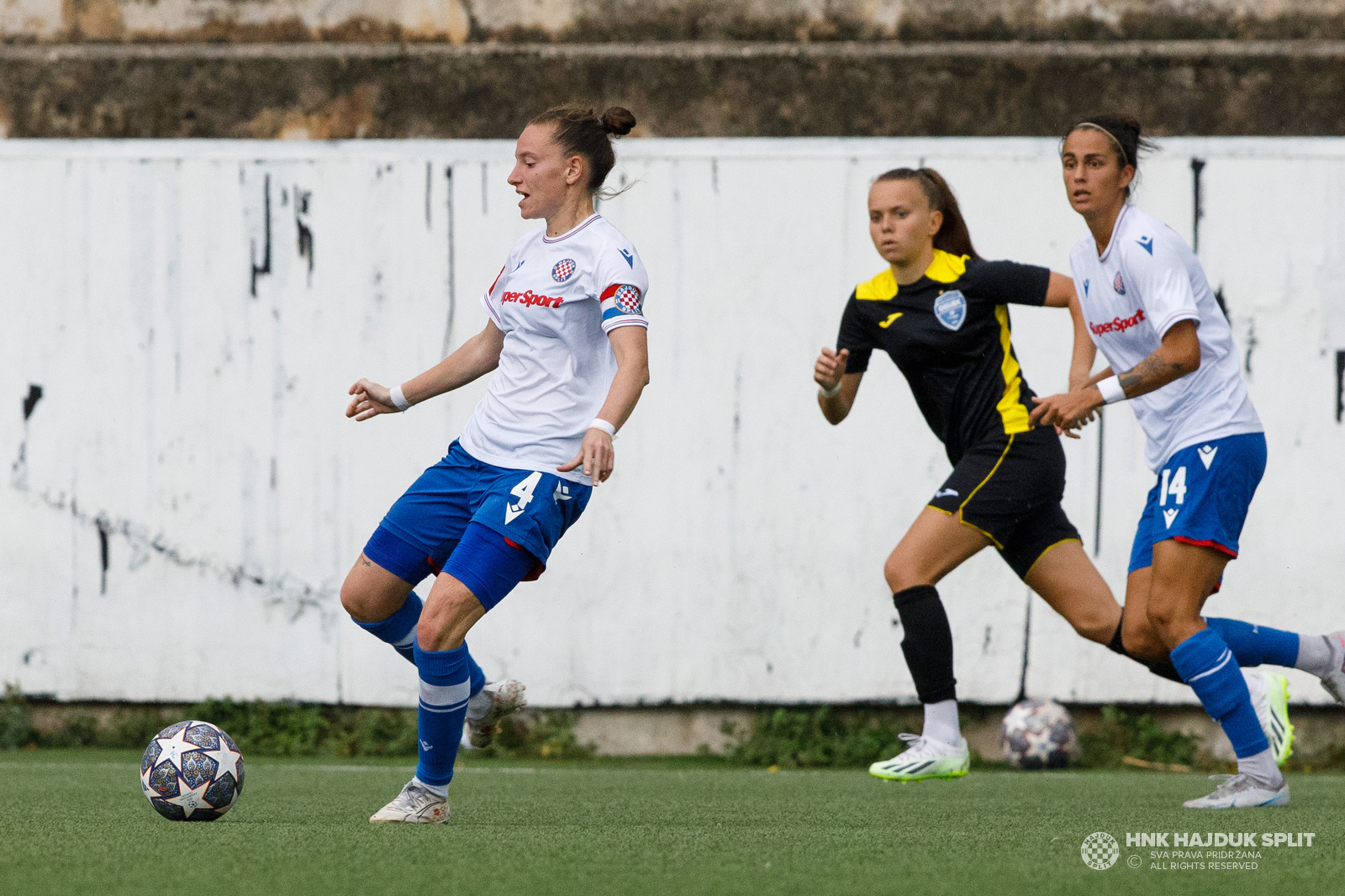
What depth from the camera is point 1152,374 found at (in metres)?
4.39

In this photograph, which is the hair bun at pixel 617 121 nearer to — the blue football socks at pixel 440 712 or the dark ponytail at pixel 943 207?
the dark ponytail at pixel 943 207

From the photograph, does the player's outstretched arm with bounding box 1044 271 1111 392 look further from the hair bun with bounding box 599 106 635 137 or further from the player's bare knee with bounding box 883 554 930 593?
the hair bun with bounding box 599 106 635 137

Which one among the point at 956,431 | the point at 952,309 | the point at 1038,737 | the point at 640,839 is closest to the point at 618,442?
the point at 1038,737

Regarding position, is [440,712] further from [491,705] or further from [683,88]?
[683,88]

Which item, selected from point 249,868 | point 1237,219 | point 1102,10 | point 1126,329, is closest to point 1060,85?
point 1102,10

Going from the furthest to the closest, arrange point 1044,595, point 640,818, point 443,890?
point 1044,595 → point 640,818 → point 443,890

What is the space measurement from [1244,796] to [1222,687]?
33 centimetres

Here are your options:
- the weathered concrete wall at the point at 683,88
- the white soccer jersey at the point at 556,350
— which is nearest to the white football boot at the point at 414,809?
the white soccer jersey at the point at 556,350

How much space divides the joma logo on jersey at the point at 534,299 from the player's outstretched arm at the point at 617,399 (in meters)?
A: 0.19

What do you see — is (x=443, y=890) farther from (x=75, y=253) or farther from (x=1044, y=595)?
(x=75, y=253)

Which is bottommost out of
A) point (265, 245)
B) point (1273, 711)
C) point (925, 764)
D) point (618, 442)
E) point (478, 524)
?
point (925, 764)

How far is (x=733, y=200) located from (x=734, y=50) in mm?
833

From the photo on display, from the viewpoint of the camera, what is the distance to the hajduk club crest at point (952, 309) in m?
5.17

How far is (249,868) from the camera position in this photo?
299 centimetres
